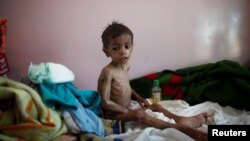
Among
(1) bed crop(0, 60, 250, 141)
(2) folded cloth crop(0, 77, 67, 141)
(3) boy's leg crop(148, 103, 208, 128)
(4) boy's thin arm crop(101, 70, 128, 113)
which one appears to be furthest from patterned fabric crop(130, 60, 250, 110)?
(2) folded cloth crop(0, 77, 67, 141)

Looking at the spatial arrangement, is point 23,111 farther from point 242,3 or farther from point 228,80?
point 242,3

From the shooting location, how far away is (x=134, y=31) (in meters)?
1.70

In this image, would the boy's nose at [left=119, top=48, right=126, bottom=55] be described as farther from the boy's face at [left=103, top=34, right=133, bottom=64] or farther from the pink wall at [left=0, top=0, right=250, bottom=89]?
the pink wall at [left=0, top=0, right=250, bottom=89]

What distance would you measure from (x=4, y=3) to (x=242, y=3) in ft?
4.75

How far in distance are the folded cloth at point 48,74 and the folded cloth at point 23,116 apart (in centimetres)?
11

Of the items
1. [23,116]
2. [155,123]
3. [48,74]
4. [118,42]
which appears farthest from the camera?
[118,42]

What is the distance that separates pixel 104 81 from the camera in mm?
1324

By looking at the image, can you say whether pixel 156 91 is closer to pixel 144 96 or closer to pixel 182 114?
pixel 144 96

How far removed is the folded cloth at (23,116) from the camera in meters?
0.85

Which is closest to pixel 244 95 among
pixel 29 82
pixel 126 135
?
pixel 126 135

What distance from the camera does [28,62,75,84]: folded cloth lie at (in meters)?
1.01

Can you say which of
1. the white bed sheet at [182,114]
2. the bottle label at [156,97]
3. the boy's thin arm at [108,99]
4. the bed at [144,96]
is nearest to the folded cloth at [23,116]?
the bed at [144,96]

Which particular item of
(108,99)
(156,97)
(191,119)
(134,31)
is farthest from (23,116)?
(134,31)

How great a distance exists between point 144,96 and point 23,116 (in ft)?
3.07
